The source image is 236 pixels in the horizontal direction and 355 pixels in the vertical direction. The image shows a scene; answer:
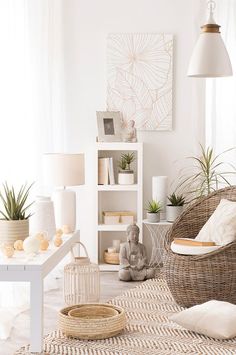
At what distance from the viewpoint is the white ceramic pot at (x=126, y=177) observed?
6062 millimetres

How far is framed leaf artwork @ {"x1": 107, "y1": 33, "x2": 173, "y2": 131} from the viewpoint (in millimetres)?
6180

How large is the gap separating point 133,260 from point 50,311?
1.22 meters

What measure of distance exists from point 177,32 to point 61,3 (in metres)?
1.08

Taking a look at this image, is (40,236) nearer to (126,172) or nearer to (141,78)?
(126,172)

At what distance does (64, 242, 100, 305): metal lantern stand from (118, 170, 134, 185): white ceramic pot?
156cm

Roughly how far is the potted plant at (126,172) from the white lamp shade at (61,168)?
1292 mm

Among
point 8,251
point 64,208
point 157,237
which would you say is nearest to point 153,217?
point 157,237

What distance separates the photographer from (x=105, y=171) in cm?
608

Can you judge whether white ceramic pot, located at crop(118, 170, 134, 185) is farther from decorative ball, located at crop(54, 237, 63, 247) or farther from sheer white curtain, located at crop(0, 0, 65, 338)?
decorative ball, located at crop(54, 237, 63, 247)

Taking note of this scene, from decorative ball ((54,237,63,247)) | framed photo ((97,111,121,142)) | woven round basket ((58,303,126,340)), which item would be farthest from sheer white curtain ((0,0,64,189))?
woven round basket ((58,303,126,340))

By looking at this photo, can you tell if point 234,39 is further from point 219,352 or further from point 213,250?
point 219,352

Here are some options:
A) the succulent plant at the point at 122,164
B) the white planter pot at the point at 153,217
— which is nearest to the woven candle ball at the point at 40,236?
the white planter pot at the point at 153,217

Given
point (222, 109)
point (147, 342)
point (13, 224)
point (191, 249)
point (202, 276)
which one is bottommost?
point (147, 342)

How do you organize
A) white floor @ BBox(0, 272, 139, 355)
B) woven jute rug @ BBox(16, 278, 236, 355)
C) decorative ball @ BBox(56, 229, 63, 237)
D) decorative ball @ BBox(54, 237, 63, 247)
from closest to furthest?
1. woven jute rug @ BBox(16, 278, 236, 355)
2. white floor @ BBox(0, 272, 139, 355)
3. decorative ball @ BBox(54, 237, 63, 247)
4. decorative ball @ BBox(56, 229, 63, 237)
